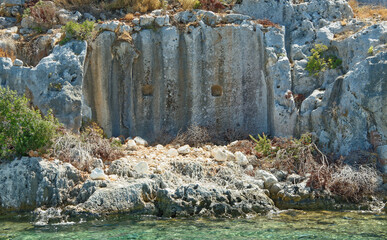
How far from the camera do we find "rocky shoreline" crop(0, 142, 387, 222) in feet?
34.0

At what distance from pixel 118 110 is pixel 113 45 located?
1838 millimetres

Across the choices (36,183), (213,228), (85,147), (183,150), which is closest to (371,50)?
(183,150)

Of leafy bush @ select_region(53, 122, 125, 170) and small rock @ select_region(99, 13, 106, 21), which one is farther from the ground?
small rock @ select_region(99, 13, 106, 21)

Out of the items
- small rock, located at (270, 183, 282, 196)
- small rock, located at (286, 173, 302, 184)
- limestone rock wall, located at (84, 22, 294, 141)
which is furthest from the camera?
limestone rock wall, located at (84, 22, 294, 141)

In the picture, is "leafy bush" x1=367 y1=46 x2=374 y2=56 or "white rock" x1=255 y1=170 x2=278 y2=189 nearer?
"white rock" x1=255 y1=170 x2=278 y2=189

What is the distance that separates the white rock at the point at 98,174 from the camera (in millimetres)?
10961

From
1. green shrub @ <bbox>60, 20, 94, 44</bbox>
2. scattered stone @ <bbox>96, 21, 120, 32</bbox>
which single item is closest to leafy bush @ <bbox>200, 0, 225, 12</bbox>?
scattered stone @ <bbox>96, 21, 120, 32</bbox>

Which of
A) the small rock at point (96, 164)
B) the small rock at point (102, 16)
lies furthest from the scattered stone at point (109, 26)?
the small rock at point (96, 164)

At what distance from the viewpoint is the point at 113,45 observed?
1415 cm

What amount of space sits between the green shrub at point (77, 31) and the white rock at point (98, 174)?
4.31m

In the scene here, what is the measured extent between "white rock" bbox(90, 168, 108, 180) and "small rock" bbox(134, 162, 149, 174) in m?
0.75

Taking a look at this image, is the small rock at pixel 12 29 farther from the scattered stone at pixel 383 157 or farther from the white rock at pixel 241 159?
the scattered stone at pixel 383 157

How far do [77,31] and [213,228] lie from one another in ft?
23.0

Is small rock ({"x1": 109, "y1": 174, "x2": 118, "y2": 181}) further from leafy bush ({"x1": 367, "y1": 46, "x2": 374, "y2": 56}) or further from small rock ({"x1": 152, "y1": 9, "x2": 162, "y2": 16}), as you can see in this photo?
leafy bush ({"x1": 367, "y1": 46, "x2": 374, "y2": 56})
